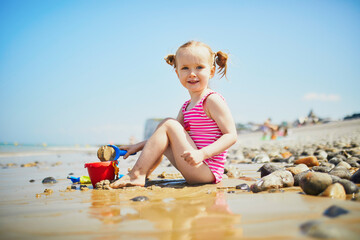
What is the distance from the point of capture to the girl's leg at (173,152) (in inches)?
111

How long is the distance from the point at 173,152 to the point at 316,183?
4.66 feet

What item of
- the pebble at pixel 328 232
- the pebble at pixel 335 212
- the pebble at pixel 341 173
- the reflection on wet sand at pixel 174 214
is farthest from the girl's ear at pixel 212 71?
the pebble at pixel 328 232

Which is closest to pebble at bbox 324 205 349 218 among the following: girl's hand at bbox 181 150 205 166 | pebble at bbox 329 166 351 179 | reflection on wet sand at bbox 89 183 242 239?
reflection on wet sand at bbox 89 183 242 239

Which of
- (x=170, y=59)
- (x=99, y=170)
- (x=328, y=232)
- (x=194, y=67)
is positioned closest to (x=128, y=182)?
(x=99, y=170)

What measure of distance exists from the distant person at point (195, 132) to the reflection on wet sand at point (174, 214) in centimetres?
47

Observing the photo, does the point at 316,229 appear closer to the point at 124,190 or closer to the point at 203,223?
the point at 203,223

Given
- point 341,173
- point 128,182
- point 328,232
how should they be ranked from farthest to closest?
point 128,182, point 341,173, point 328,232

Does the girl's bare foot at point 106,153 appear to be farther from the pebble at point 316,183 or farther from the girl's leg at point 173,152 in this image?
the pebble at point 316,183

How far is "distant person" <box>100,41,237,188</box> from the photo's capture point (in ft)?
9.20

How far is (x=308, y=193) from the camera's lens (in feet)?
6.35

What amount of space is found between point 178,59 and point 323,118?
43869 millimetres

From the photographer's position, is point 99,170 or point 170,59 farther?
point 170,59

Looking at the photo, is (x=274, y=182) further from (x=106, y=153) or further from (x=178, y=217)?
(x=106, y=153)

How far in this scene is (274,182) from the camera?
2344mm
